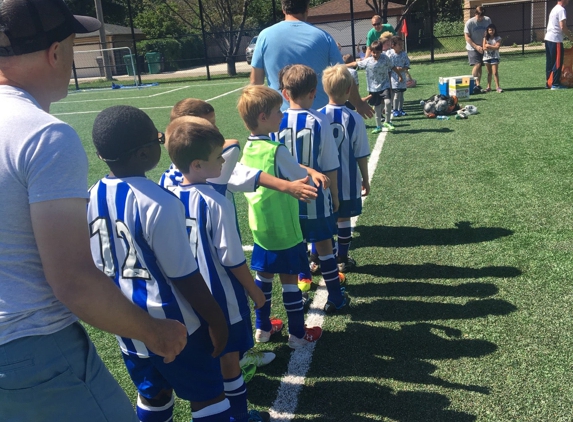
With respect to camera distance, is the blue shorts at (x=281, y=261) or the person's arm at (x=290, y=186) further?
the blue shorts at (x=281, y=261)

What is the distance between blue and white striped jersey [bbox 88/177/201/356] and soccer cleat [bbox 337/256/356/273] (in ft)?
8.88

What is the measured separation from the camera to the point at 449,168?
301 inches

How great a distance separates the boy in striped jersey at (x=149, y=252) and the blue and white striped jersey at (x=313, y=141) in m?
1.78

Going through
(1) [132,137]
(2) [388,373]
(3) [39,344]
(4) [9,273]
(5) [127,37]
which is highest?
(5) [127,37]

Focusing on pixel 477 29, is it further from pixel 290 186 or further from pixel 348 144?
pixel 290 186

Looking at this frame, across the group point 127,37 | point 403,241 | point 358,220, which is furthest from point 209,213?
point 127,37

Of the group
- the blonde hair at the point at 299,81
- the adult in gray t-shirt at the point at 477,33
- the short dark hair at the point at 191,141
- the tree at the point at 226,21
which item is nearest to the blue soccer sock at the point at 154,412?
the short dark hair at the point at 191,141

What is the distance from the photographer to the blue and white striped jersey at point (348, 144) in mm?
4504

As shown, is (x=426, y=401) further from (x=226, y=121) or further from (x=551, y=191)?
(x=226, y=121)

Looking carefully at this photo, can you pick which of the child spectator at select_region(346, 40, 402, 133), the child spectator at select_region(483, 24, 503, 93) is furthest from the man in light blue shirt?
the child spectator at select_region(483, 24, 503, 93)

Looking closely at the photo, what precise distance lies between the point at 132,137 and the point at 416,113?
11190 millimetres

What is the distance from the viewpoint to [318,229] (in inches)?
156

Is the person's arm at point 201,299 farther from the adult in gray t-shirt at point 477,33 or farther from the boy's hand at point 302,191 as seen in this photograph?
the adult in gray t-shirt at point 477,33

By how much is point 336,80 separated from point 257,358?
90.2 inches
